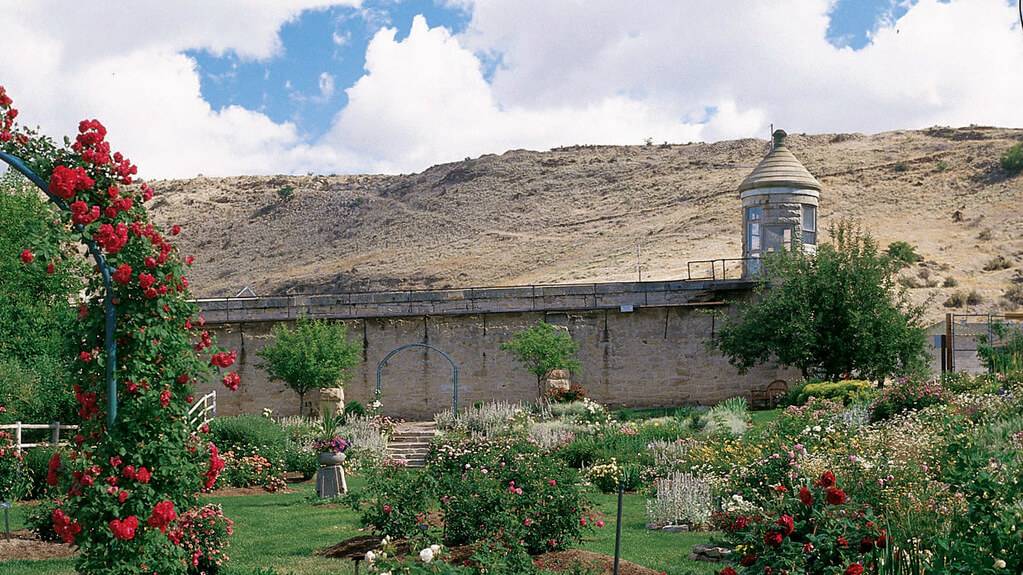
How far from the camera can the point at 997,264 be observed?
42594 millimetres

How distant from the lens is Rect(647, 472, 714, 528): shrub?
1213 centimetres

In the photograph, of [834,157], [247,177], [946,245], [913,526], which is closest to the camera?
[913,526]

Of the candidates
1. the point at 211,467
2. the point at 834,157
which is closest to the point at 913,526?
the point at 211,467

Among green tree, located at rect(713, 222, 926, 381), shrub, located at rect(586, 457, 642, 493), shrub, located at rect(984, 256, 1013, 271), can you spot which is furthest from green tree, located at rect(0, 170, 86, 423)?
shrub, located at rect(984, 256, 1013, 271)

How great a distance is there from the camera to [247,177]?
7581 centimetres

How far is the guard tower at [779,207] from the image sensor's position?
25891 mm

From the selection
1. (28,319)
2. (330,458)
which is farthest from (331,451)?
(28,319)

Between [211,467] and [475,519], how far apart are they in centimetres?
294

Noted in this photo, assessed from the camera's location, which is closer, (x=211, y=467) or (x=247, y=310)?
(x=211, y=467)

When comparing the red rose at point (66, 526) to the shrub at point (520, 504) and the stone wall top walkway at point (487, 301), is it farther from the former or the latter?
the stone wall top walkway at point (487, 301)

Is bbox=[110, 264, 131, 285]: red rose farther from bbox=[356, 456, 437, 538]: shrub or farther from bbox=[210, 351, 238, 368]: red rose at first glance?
A: bbox=[356, 456, 437, 538]: shrub

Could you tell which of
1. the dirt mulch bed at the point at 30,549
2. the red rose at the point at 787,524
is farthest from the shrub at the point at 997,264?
the red rose at the point at 787,524

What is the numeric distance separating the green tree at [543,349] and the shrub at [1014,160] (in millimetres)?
37020

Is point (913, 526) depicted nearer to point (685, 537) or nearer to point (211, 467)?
point (685, 537)
